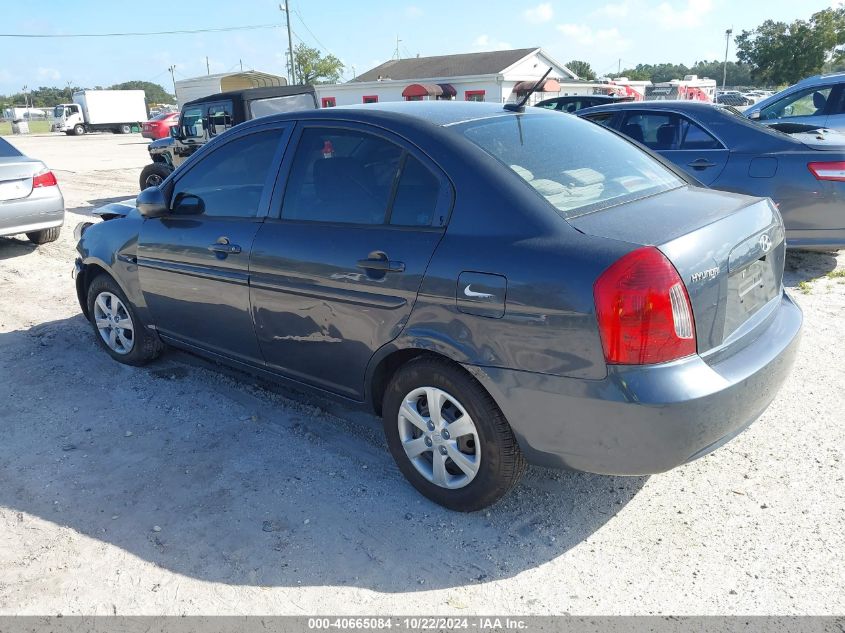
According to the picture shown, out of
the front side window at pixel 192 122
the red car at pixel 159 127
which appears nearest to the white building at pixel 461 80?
the red car at pixel 159 127

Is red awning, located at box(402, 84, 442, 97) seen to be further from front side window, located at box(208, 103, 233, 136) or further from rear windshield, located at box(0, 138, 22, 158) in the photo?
rear windshield, located at box(0, 138, 22, 158)

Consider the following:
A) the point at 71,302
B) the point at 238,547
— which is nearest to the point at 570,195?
the point at 238,547

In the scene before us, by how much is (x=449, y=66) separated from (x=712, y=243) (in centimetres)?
4312

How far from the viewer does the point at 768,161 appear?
19.4 ft

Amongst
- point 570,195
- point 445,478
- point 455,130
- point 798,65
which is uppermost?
point 798,65

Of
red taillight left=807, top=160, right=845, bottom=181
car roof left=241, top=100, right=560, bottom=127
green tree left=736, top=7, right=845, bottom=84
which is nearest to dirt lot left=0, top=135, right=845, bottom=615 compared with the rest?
car roof left=241, top=100, right=560, bottom=127

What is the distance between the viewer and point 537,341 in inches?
97.7

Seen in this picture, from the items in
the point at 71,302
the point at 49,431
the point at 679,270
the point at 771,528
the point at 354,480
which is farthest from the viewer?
the point at 71,302

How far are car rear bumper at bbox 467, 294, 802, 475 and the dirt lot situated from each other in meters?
0.47

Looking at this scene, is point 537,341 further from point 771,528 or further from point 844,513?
point 844,513

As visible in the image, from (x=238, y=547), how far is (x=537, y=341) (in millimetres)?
1575

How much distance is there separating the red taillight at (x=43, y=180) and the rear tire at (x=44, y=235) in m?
0.59

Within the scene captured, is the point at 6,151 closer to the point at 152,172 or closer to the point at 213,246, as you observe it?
the point at 152,172

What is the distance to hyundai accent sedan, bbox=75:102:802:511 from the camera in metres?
2.40
